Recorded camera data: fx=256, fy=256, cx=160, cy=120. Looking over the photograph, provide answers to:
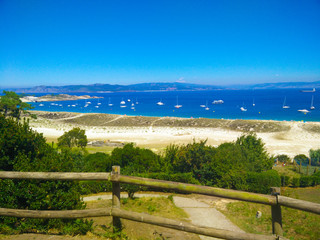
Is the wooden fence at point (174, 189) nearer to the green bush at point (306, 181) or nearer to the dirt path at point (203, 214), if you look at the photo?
the dirt path at point (203, 214)

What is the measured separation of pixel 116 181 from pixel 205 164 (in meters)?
9.77

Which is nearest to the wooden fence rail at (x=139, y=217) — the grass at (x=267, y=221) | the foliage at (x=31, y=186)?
the foliage at (x=31, y=186)

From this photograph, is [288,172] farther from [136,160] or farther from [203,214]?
[203,214]

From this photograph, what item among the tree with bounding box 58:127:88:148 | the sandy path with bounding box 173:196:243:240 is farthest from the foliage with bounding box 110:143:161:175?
the tree with bounding box 58:127:88:148

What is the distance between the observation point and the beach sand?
3853cm

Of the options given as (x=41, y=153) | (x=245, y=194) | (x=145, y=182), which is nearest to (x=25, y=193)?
(x=41, y=153)

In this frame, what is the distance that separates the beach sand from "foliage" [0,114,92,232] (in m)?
27.1

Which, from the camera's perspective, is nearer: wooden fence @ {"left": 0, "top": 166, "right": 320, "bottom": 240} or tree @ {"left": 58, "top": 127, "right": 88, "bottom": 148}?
wooden fence @ {"left": 0, "top": 166, "right": 320, "bottom": 240}

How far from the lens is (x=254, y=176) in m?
12.6

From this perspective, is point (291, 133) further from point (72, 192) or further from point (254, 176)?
point (72, 192)

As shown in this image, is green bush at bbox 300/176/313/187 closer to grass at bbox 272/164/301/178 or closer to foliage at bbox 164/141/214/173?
grass at bbox 272/164/301/178

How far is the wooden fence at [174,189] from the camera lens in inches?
143

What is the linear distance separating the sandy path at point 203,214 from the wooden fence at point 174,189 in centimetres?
204

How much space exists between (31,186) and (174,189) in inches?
110
